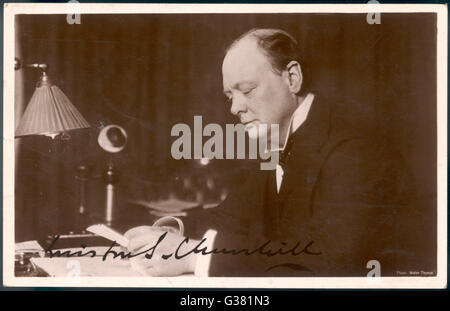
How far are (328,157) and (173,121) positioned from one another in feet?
1.60

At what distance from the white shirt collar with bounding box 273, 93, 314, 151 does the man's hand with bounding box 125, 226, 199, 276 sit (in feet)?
1.45

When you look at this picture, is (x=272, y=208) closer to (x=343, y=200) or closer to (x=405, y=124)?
(x=343, y=200)

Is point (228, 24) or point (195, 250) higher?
point (228, 24)

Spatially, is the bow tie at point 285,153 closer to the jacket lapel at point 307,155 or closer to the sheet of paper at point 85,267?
the jacket lapel at point 307,155

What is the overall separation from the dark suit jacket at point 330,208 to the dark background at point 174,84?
7 cm

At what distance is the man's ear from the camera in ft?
6.80

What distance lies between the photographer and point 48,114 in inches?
82.4

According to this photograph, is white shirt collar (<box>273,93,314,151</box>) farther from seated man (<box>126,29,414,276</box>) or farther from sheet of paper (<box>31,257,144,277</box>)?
sheet of paper (<box>31,257,144,277</box>)

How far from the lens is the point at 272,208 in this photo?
2.07 metres

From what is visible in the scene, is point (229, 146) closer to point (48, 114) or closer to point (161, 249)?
point (161, 249)

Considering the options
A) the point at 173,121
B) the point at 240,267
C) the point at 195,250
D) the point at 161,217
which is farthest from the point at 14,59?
the point at 240,267

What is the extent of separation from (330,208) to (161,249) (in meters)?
0.53

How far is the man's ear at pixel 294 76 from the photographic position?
2.07m

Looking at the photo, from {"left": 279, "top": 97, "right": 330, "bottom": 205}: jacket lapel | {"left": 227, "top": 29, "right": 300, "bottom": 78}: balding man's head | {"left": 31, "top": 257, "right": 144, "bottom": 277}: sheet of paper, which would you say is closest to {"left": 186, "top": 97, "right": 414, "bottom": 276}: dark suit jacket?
{"left": 279, "top": 97, "right": 330, "bottom": 205}: jacket lapel
